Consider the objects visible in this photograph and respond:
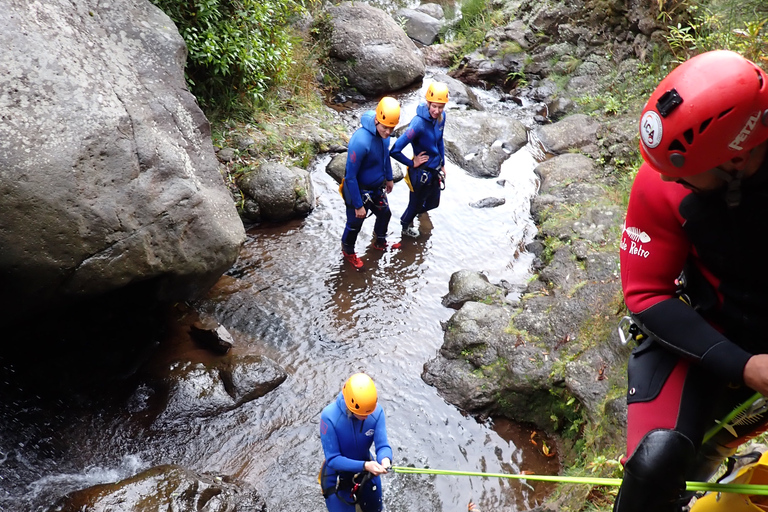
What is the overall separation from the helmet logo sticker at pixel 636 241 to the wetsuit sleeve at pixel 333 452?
2.43m

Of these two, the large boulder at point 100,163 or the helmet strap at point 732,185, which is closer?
the helmet strap at point 732,185

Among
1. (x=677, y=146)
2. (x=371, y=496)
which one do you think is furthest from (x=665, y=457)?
(x=371, y=496)

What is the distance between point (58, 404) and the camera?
5172mm

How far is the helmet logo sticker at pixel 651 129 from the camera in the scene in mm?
2166

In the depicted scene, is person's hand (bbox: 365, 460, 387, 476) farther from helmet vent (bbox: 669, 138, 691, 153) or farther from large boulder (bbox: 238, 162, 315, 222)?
large boulder (bbox: 238, 162, 315, 222)

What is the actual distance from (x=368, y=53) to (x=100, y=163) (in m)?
8.74

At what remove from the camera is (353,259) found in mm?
7703

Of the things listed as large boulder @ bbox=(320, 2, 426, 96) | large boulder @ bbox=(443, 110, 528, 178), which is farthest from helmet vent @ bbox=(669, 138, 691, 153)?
large boulder @ bbox=(320, 2, 426, 96)

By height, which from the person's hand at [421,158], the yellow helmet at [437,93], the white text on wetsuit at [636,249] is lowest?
the person's hand at [421,158]

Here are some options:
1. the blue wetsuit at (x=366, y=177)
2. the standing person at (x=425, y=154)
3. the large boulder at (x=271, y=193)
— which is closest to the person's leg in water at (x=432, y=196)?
the standing person at (x=425, y=154)

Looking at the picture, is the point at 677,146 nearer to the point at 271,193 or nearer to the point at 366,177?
the point at 366,177

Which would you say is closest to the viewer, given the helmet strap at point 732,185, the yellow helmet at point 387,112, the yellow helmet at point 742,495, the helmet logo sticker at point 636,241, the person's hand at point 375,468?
the helmet strap at point 732,185

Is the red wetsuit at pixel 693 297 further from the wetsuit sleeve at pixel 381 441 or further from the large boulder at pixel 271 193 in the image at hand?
the large boulder at pixel 271 193

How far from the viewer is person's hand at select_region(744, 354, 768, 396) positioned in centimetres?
210
